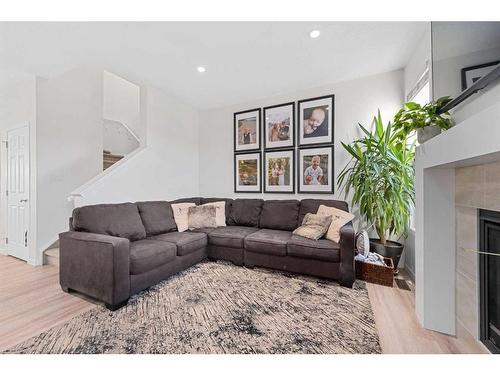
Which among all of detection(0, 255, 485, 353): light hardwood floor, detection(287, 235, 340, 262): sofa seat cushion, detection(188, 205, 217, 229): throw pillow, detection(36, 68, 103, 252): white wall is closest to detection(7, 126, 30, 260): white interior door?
detection(36, 68, 103, 252): white wall

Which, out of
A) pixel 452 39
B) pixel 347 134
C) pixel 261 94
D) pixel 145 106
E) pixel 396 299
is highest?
pixel 261 94

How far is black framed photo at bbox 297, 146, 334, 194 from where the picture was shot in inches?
132

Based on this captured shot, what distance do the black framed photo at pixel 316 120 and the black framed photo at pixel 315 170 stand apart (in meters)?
0.14

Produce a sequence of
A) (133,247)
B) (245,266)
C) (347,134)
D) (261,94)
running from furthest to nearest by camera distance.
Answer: (261,94), (347,134), (245,266), (133,247)

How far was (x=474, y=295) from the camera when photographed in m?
1.56

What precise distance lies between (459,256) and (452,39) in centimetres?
151

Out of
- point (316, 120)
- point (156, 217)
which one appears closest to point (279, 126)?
point (316, 120)

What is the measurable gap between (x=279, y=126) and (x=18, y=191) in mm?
4046

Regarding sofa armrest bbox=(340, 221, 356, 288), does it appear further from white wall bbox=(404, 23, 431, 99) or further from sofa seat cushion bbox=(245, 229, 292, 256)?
white wall bbox=(404, 23, 431, 99)

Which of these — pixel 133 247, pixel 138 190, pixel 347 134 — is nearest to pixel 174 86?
pixel 138 190

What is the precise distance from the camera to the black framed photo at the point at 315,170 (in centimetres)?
336

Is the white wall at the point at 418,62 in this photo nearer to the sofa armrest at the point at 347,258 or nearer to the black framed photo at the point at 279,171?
the black framed photo at the point at 279,171

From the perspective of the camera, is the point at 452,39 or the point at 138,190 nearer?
the point at 452,39
